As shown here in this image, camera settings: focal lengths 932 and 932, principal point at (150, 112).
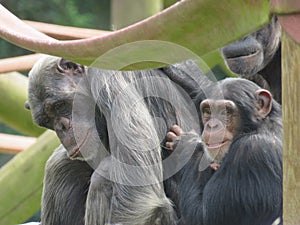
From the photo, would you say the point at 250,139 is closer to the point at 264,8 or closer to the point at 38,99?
the point at 38,99

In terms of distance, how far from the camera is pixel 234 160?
11.0ft

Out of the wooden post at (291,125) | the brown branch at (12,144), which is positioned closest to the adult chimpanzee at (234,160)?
the wooden post at (291,125)

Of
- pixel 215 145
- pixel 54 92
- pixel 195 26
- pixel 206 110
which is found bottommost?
pixel 215 145

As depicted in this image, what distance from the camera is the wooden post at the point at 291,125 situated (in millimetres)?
2070

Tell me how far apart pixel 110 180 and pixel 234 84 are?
0.58 metres

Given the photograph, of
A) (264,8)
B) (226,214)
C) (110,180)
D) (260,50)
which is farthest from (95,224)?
(264,8)

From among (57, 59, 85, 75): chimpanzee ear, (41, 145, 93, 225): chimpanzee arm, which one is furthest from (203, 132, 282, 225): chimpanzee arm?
(57, 59, 85, 75): chimpanzee ear

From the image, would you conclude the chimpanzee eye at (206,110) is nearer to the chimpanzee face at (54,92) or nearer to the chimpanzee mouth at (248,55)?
the chimpanzee face at (54,92)

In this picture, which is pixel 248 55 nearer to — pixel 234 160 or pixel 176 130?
pixel 176 130

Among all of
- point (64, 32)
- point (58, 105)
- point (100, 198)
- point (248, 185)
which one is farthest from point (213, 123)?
point (64, 32)

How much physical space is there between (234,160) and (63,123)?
0.68m

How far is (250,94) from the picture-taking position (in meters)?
3.43

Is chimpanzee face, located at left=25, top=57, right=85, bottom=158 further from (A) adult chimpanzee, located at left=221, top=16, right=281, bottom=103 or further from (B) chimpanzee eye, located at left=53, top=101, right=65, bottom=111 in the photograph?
(A) adult chimpanzee, located at left=221, top=16, right=281, bottom=103

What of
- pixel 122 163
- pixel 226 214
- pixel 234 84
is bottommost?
pixel 226 214
